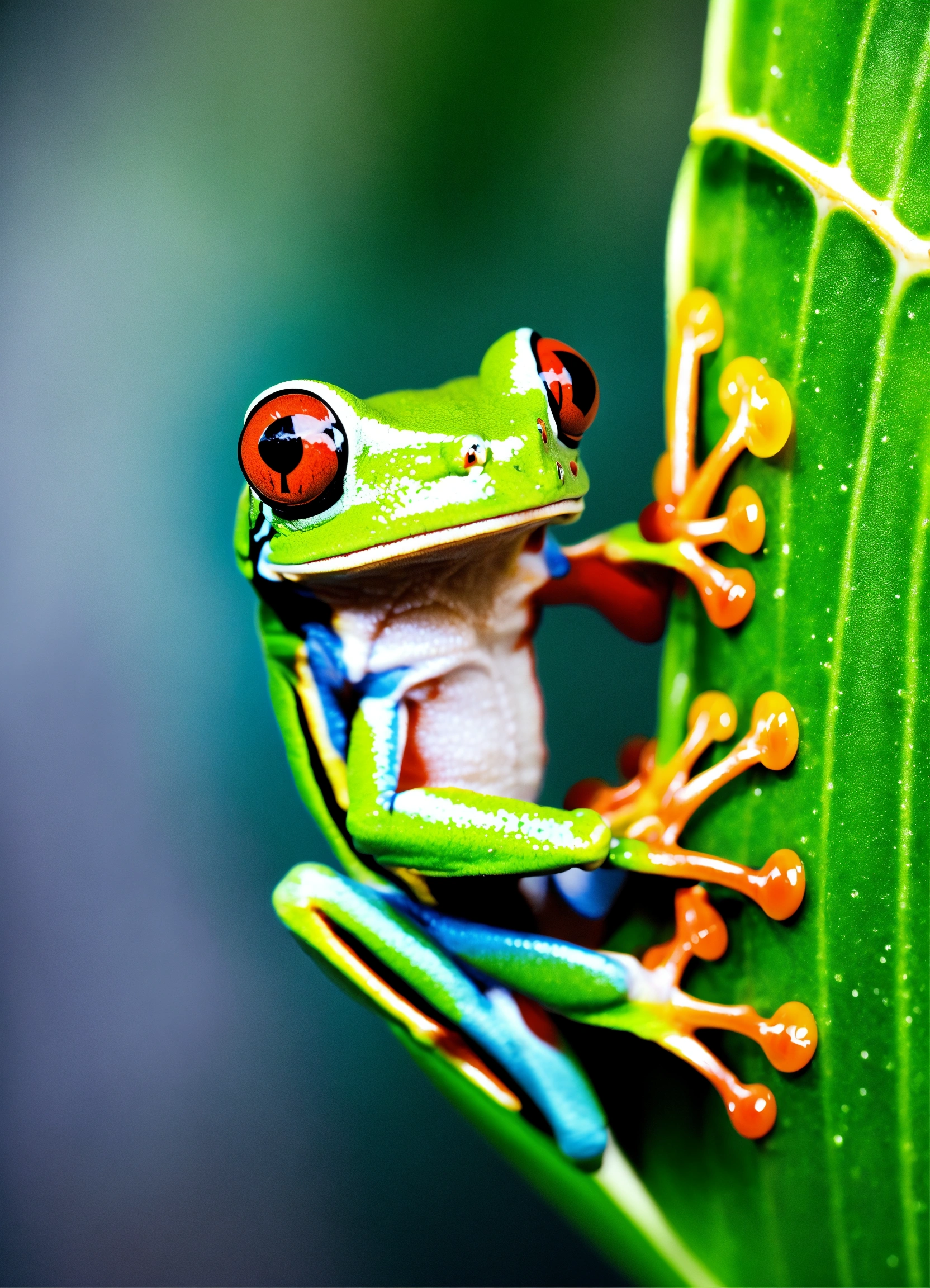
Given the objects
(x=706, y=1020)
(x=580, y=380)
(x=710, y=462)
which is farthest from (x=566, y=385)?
(x=706, y=1020)

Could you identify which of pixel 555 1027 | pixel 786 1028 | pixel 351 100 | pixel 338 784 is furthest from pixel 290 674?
pixel 351 100

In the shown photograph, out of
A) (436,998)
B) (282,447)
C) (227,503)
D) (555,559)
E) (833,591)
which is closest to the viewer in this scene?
(833,591)

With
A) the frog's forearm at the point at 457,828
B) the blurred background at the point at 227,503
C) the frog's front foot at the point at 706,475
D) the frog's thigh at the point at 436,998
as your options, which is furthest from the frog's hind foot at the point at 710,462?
the blurred background at the point at 227,503

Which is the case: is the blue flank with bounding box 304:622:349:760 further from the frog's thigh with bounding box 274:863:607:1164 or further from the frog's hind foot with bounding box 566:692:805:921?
the frog's hind foot with bounding box 566:692:805:921

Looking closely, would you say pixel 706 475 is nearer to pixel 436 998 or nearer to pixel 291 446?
pixel 291 446

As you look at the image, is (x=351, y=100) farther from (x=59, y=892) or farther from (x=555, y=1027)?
(x=555, y=1027)

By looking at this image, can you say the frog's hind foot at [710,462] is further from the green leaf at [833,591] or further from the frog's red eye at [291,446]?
the frog's red eye at [291,446]

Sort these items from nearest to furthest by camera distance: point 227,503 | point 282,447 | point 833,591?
point 833,591
point 282,447
point 227,503

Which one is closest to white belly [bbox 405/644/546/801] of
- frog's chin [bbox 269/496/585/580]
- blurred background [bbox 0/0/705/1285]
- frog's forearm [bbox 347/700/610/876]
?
frog's forearm [bbox 347/700/610/876]
